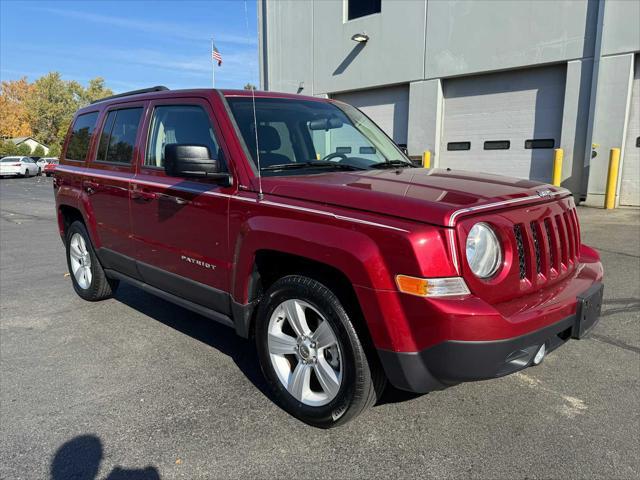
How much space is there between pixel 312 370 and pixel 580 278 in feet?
5.35

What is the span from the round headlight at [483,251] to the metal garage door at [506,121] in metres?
11.2

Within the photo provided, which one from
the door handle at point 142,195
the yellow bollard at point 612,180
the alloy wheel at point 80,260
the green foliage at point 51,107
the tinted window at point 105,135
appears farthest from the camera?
the green foliage at point 51,107

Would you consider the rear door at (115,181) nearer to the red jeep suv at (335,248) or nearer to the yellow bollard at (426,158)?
the red jeep suv at (335,248)

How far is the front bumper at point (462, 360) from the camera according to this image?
2.21 m

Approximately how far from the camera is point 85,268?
5.08 m

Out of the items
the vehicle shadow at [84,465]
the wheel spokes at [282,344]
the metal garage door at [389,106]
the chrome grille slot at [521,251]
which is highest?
the metal garage door at [389,106]

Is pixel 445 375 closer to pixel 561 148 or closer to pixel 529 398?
pixel 529 398

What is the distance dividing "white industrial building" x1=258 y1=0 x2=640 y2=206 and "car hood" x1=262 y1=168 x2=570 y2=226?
991cm

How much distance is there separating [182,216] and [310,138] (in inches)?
43.2

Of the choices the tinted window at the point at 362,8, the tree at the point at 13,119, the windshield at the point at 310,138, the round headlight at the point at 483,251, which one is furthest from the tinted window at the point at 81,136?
the tree at the point at 13,119

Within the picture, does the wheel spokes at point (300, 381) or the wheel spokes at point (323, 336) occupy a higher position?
the wheel spokes at point (323, 336)

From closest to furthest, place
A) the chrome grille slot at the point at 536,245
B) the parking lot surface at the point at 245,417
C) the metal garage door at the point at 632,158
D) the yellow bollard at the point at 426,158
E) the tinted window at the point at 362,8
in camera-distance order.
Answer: the parking lot surface at the point at 245,417
the chrome grille slot at the point at 536,245
the metal garage door at the point at 632,158
the yellow bollard at the point at 426,158
the tinted window at the point at 362,8

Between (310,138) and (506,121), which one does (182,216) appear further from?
(506,121)

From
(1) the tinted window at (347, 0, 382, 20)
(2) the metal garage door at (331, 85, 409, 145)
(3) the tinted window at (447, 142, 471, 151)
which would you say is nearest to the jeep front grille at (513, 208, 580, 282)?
(3) the tinted window at (447, 142, 471, 151)
